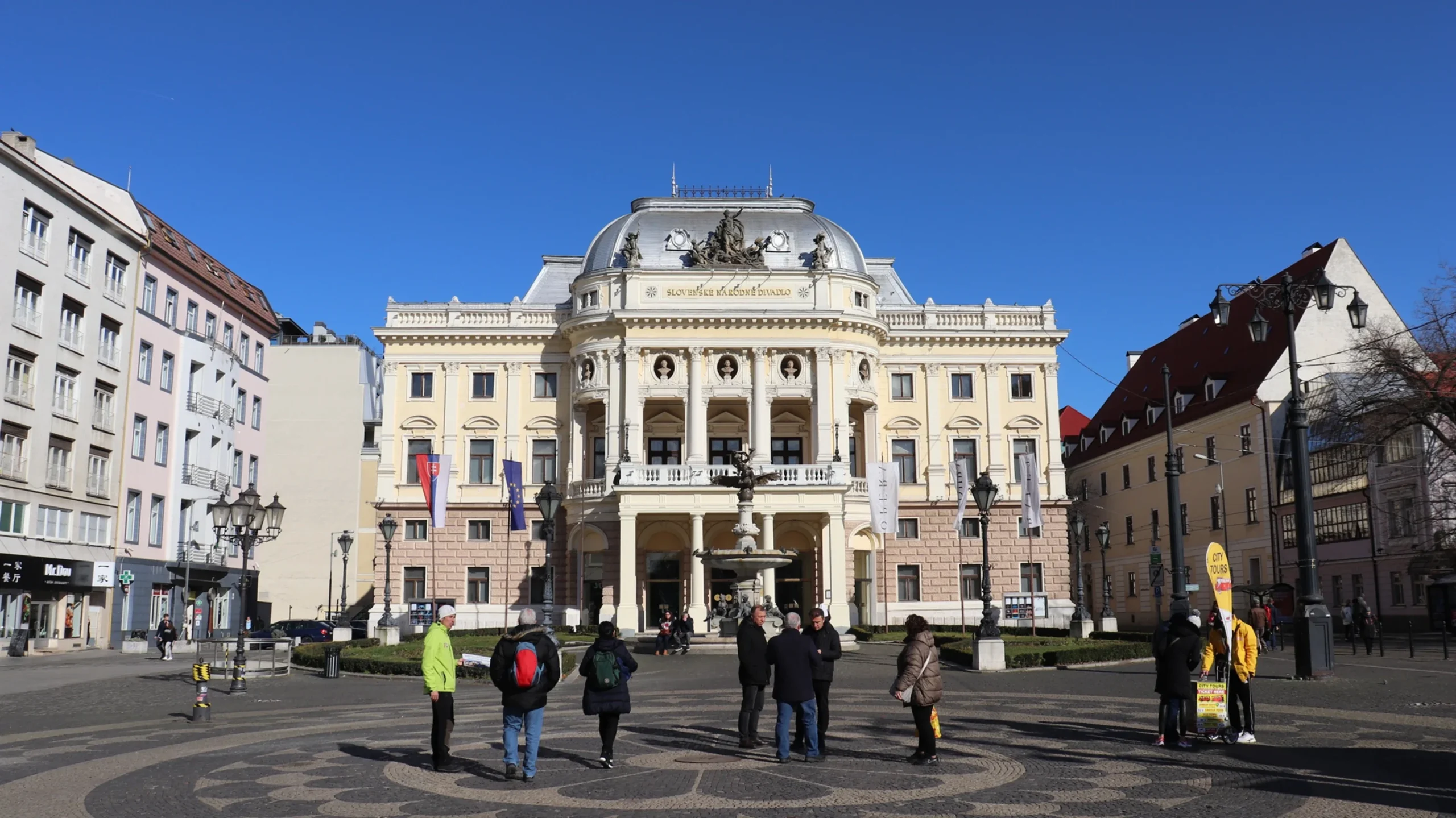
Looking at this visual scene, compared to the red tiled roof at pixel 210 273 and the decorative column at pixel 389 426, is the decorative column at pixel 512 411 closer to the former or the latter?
the decorative column at pixel 389 426

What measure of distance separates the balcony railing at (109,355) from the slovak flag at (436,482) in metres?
13.0

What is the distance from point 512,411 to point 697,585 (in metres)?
14.4

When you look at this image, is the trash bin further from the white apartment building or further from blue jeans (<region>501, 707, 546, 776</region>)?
the white apartment building

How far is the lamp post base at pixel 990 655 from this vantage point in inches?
1144

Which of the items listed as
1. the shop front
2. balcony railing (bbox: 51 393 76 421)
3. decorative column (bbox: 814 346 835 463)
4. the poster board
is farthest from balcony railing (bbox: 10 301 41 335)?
the poster board

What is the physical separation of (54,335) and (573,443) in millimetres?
21880

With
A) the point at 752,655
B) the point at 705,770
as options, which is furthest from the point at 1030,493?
the point at 705,770

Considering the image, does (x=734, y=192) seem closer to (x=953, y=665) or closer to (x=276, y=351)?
(x=276, y=351)

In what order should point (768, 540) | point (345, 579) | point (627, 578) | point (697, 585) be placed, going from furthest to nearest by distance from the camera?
point (345, 579) < point (627, 578) < point (697, 585) < point (768, 540)

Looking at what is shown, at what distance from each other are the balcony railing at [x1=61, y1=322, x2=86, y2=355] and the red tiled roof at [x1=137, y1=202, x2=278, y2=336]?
5.88 m

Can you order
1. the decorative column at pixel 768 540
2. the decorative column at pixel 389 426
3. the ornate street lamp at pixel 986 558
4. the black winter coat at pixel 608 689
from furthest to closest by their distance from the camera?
the decorative column at pixel 389 426 → the decorative column at pixel 768 540 → the ornate street lamp at pixel 986 558 → the black winter coat at pixel 608 689

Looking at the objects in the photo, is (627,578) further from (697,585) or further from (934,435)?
(934,435)

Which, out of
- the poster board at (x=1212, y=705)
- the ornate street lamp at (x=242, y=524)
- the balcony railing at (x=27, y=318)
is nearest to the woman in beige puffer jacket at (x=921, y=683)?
the poster board at (x=1212, y=705)

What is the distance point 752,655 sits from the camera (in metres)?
15.0
